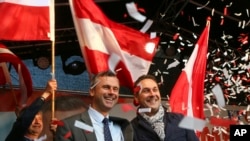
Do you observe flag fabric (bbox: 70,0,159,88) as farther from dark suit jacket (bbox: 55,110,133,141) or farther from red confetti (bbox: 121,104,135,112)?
dark suit jacket (bbox: 55,110,133,141)

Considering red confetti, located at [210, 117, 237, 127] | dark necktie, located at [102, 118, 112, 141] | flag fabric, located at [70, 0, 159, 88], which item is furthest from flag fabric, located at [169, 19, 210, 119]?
red confetti, located at [210, 117, 237, 127]

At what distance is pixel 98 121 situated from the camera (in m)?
2.71

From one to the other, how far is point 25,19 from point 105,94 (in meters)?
1.01

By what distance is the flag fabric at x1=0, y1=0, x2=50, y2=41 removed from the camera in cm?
337

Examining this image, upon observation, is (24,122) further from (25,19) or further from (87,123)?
(25,19)

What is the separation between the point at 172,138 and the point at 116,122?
324 millimetres

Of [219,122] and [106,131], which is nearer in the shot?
[106,131]

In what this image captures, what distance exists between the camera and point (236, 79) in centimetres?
671

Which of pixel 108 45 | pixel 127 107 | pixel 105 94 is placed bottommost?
pixel 127 107

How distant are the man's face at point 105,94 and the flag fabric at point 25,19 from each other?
0.78 meters

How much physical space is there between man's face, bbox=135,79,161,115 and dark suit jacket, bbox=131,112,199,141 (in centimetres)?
7

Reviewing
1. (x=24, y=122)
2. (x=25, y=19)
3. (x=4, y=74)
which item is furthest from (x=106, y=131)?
(x=4, y=74)

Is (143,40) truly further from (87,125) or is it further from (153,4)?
(153,4)

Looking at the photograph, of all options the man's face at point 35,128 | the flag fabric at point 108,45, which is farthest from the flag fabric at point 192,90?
the man's face at point 35,128
